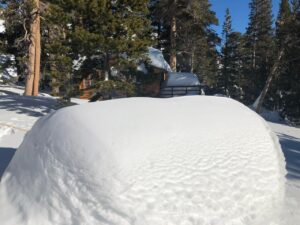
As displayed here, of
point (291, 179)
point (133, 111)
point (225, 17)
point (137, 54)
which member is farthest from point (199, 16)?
point (225, 17)

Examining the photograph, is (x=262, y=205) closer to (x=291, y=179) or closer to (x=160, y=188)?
(x=160, y=188)

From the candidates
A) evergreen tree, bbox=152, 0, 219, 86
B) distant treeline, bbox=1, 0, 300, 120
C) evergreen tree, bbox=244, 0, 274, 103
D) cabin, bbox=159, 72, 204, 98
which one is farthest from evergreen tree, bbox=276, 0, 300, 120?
evergreen tree, bbox=244, 0, 274, 103

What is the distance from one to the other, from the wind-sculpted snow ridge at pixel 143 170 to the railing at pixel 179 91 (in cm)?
2037

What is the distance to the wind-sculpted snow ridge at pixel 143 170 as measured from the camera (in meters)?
4.14

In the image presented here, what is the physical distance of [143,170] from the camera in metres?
4.32

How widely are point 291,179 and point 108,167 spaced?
191 inches

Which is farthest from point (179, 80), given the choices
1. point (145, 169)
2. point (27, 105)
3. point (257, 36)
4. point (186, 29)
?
point (257, 36)

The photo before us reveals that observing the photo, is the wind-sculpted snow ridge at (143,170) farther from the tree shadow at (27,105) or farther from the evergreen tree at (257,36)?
the evergreen tree at (257,36)

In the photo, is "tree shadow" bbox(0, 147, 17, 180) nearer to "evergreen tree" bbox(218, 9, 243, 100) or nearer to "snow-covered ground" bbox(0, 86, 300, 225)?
"snow-covered ground" bbox(0, 86, 300, 225)

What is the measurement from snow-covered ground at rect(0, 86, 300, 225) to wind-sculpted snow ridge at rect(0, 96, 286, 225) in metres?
0.01

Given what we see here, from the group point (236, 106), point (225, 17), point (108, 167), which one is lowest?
point (108, 167)

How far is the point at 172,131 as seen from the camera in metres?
4.84

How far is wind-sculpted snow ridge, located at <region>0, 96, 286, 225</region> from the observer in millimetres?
4137

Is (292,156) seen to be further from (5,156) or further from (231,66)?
(231,66)
